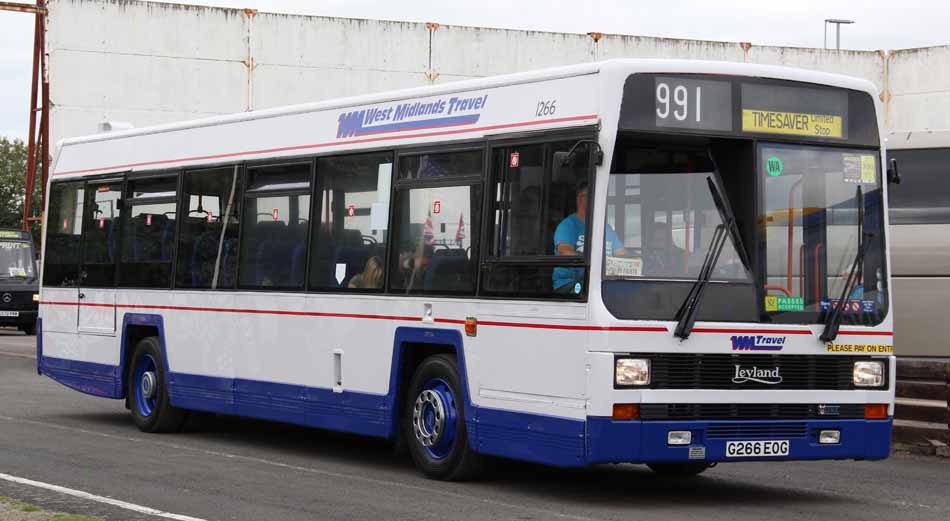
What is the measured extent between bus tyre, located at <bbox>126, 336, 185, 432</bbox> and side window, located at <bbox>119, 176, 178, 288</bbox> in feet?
2.22

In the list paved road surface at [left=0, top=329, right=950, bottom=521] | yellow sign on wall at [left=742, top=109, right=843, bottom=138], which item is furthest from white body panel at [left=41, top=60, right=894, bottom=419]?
paved road surface at [left=0, top=329, right=950, bottom=521]

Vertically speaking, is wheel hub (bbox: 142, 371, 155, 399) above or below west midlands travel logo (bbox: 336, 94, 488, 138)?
below

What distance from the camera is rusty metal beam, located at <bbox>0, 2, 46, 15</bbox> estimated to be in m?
42.9

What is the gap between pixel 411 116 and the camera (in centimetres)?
1296

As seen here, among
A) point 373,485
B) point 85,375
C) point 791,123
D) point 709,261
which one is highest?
point 791,123

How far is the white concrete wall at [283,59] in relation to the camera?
131ft

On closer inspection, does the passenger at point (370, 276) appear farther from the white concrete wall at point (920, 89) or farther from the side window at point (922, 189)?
the white concrete wall at point (920, 89)

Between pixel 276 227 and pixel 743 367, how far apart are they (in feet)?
17.1

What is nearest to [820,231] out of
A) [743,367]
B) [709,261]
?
[709,261]

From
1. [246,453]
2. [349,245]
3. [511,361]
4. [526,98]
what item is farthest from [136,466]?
[526,98]

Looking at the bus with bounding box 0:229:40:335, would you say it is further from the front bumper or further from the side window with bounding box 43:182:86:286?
the front bumper

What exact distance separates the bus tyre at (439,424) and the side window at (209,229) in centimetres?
330

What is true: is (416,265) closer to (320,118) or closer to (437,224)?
(437,224)

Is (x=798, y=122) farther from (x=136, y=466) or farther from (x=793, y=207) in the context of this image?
(x=136, y=466)
